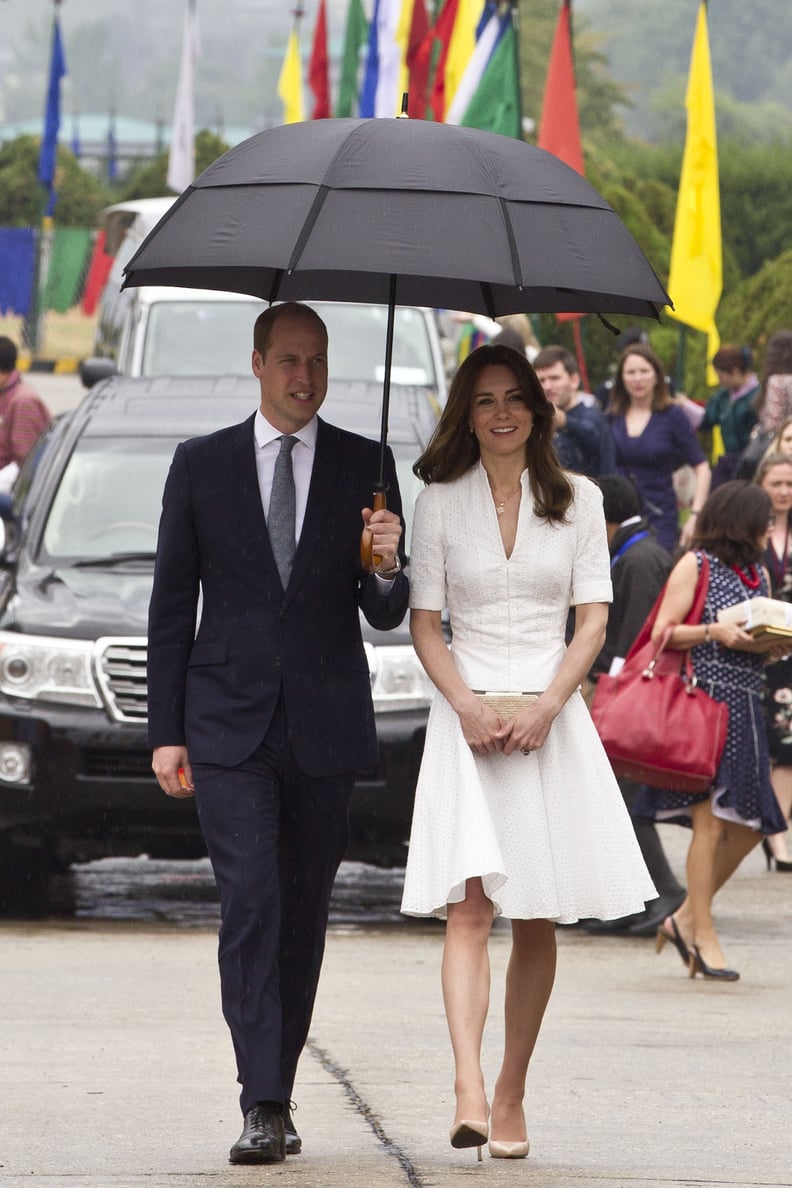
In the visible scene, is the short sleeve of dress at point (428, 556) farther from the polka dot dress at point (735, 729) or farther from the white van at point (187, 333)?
the white van at point (187, 333)

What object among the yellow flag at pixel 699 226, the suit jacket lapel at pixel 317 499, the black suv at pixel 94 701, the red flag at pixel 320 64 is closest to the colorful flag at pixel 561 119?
the yellow flag at pixel 699 226

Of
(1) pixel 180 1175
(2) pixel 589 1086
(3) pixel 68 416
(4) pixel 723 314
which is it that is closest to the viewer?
(1) pixel 180 1175

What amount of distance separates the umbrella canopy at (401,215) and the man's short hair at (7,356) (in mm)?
9143

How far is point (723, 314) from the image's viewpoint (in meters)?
25.0

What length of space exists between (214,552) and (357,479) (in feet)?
1.25

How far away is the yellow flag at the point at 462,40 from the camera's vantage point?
22.7 m

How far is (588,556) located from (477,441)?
0.38 m

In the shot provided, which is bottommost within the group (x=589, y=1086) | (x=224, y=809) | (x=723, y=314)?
(x=589, y=1086)

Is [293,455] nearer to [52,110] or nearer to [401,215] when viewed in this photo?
[401,215]

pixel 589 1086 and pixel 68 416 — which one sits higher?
pixel 68 416

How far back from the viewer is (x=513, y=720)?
18.2 feet

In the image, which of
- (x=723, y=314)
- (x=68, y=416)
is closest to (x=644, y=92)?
(x=723, y=314)

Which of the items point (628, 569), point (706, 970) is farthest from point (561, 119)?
point (706, 970)

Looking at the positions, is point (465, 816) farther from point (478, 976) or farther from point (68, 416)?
point (68, 416)
